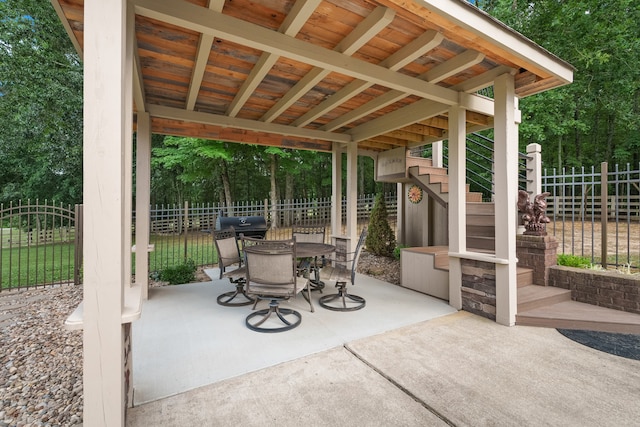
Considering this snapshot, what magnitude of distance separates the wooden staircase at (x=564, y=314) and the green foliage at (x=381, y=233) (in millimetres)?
3329

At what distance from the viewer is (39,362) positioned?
8.37 ft

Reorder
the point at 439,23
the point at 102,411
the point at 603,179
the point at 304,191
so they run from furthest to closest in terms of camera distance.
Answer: the point at 304,191 < the point at 603,179 < the point at 439,23 < the point at 102,411

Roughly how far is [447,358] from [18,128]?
45.5 ft

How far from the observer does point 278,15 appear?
238cm

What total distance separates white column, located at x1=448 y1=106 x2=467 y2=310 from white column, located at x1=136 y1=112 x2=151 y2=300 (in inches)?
163

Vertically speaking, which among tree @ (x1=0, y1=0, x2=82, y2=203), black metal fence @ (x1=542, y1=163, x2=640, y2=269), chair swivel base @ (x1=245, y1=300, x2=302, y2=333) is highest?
tree @ (x1=0, y1=0, x2=82, y2=203)

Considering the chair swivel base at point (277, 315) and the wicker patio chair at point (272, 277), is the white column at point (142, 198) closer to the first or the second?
the chair swivel base at point (277, 315)

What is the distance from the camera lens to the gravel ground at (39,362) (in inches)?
73.9

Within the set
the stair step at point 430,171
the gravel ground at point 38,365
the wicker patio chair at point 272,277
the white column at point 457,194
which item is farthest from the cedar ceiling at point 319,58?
the gravel ground at point 38,365

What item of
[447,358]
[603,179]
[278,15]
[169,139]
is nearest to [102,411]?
[447,358]

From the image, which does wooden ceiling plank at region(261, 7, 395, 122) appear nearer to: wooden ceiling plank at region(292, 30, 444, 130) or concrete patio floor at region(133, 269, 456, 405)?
wooden ceiling plank at region(292, 30, 444, 130)

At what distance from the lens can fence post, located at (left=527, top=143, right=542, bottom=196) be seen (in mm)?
4617

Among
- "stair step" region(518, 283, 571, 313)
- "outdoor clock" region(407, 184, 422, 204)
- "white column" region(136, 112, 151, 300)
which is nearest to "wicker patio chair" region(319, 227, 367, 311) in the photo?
"stair step" region(518, 283, 571, 313)

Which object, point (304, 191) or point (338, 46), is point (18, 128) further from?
point (304, 191)
